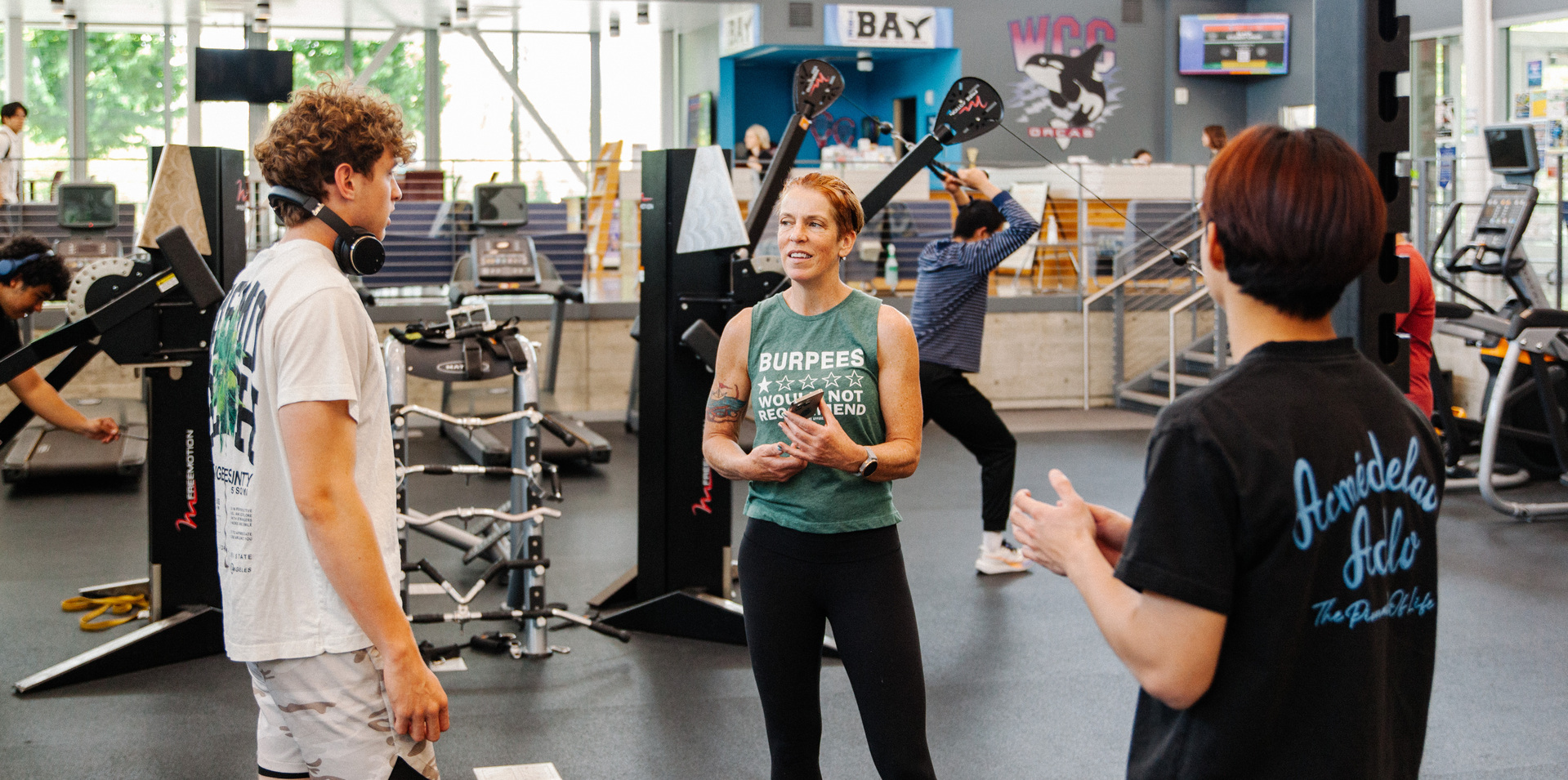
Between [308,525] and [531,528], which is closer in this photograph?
[308,525]

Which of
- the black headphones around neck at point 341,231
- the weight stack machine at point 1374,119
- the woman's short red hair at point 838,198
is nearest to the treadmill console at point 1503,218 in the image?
the weight stack machine at point 1374,119

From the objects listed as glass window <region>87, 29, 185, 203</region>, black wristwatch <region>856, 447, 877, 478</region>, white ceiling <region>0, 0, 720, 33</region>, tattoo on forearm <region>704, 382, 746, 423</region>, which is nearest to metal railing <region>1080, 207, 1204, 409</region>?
white ceiling <region>0, 0, 720, 33</region>

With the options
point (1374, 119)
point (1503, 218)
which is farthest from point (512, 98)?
point (1374, 119)

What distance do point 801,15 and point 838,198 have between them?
50.0ft

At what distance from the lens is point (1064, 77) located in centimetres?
1834

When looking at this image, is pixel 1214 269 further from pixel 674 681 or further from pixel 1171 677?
pixel 674 681

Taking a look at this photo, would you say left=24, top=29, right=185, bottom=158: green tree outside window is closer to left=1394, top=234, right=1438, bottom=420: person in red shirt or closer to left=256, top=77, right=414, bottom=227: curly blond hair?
left=1394, top=234, right=1438, bottom=420: person in red shirt

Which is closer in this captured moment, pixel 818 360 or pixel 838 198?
pixel 818 360

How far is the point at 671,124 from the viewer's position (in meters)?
19.8

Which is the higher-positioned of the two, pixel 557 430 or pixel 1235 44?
pixel 1235 44

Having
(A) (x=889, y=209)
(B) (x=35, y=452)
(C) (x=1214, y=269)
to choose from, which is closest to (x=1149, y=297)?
(A) (x=889, y=209)

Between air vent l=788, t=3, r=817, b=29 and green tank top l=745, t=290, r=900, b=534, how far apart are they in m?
15.3

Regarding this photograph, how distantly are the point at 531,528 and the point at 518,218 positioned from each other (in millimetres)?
5878

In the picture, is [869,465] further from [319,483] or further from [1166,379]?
[1166,379]
